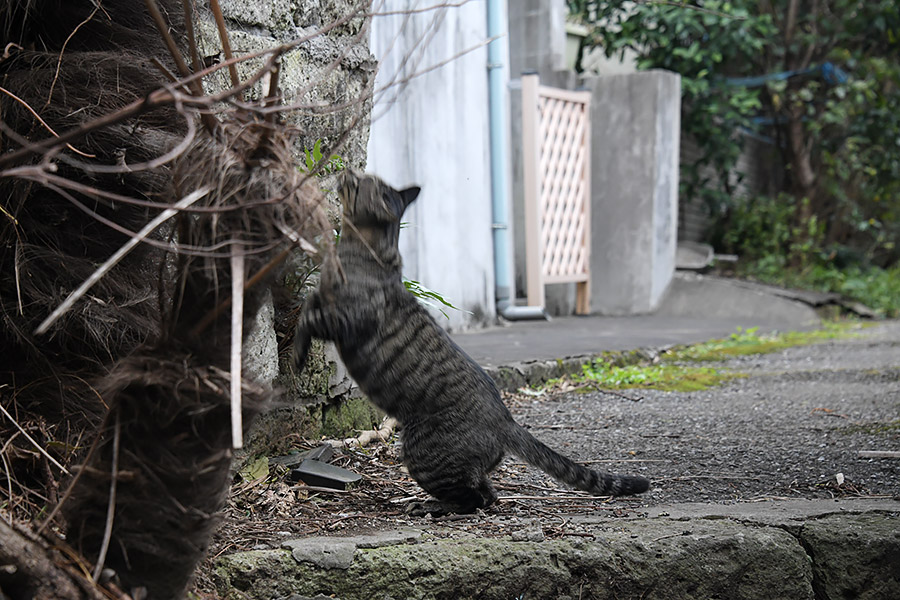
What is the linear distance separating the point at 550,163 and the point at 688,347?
2920 mm

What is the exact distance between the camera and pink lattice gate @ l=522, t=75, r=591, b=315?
868 centimetres

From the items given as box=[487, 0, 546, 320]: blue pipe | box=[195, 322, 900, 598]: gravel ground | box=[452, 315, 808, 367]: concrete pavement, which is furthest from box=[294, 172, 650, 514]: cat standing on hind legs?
box=[487, 0, 546, 320]: blue pipe

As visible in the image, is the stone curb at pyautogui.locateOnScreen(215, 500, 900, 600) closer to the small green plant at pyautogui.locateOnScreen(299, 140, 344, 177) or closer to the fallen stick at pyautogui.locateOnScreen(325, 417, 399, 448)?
the fallen stick at pyautogui.locateOnScreen(325, 417, 399, 448)

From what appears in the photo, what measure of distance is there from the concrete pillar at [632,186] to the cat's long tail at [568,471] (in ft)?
23.3

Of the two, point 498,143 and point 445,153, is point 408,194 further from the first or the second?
point 498,143

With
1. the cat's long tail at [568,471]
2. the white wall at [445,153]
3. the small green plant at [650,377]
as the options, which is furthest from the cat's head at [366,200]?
the white wall at [445,153]

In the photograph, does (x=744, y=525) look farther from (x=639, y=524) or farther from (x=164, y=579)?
(x=164, y=579)

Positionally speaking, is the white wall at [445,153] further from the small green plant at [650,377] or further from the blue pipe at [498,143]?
the small green plant at [650,377]

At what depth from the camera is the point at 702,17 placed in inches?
401

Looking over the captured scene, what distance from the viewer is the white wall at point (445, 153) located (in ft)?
20.9

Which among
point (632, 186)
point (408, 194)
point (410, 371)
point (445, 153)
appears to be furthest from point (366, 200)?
point (632, 186)

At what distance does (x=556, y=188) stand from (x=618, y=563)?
23.4 ft

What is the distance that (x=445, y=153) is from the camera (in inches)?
277

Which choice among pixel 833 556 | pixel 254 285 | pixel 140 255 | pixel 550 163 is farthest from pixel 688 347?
pixel 254 285
